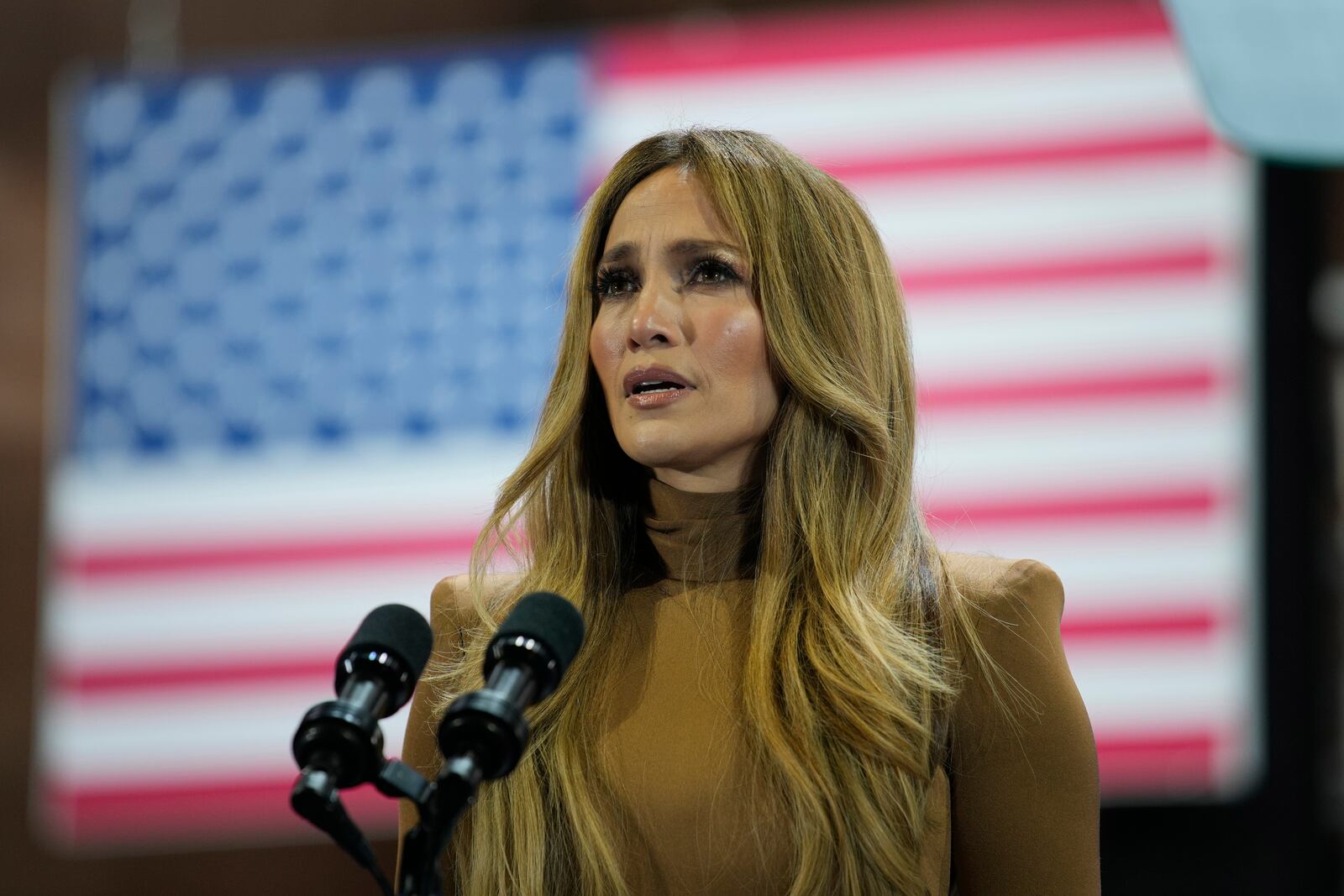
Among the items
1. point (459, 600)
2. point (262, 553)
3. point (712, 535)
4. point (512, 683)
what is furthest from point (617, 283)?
point (262, 553)

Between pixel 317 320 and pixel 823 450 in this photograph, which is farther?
pixel 317 320

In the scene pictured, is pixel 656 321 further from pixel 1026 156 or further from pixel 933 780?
pixel 1026 156

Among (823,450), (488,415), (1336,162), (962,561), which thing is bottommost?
(962,561)

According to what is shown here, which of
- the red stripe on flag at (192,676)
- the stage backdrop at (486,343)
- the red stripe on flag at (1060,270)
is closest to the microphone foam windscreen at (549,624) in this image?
the stage backdrop at (486,343)

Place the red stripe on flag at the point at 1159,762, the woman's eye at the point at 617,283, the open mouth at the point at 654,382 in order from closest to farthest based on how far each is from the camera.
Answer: the open mouth at the point at 654,382 < the woman's eye at the point at 617,283 < the red stripe on flag at the point at 1159,762

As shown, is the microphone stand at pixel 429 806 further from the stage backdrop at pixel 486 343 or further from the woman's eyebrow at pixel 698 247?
the stage backdrop at pixel 486 343

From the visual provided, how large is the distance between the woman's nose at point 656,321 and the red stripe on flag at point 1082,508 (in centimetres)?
168

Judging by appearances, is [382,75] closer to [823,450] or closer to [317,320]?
[317,320]

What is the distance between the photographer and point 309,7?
377cm

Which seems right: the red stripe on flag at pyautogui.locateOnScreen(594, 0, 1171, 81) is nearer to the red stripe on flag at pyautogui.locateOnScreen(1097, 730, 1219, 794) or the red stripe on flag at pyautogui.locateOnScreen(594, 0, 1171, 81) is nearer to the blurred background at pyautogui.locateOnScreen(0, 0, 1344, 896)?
the blurred background at pyautogui.locateOnScreen(0, 0, 1344, 896)

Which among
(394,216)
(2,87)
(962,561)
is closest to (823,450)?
(962,561)

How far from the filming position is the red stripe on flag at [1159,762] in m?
3.05

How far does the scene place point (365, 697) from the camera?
1057 millimetres

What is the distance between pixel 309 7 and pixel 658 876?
299 centimetres
